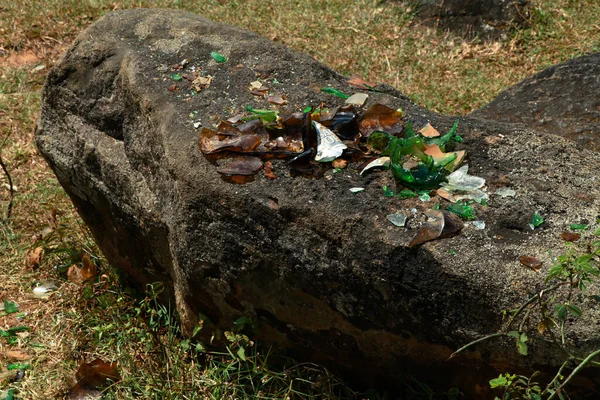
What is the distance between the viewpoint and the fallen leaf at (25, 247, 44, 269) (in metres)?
3.29

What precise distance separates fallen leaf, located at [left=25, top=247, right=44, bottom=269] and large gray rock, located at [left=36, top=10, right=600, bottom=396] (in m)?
0.58

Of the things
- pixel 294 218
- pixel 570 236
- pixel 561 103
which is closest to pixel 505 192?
pixel 570 236

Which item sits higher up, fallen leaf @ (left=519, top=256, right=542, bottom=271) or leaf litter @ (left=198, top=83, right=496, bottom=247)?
leaf litter @ (left=198, top=83, right=496, bottom=247)

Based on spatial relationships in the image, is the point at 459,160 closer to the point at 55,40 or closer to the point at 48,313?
the point at 48,313

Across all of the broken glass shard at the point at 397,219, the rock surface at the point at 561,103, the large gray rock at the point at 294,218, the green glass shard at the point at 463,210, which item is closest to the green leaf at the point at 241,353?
the large gray rock at the point at 294,218

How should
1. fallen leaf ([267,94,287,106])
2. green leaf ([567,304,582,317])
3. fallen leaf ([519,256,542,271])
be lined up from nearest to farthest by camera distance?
green leaf ([567,304,582,317]), fallen leaf ([519,256,542,271]), fallen leaf ([267,94,287,106])

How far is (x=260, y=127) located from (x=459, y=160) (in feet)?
2.00

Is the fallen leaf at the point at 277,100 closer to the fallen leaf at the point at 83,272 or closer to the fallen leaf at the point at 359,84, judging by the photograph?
the fallen leaf at the point at 359,84

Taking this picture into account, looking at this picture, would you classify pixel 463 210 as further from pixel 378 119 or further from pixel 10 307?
pixel 10 307

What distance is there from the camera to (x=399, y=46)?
536cm

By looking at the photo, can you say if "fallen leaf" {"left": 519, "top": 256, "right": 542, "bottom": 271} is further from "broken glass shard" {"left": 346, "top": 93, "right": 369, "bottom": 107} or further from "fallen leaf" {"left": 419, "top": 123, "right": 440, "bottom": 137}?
"broken glass shard" {"left": 346, "top": 93, "right": 369, "bottom": 107}

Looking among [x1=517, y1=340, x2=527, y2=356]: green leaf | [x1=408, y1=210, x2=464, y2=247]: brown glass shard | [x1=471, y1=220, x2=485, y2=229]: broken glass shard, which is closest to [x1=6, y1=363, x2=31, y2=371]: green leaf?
[x1=408, y1=210, x2=464, y2=247]: brown glass shard

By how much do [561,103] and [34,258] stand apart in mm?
2425

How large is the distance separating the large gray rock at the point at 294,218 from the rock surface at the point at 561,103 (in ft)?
3.12
